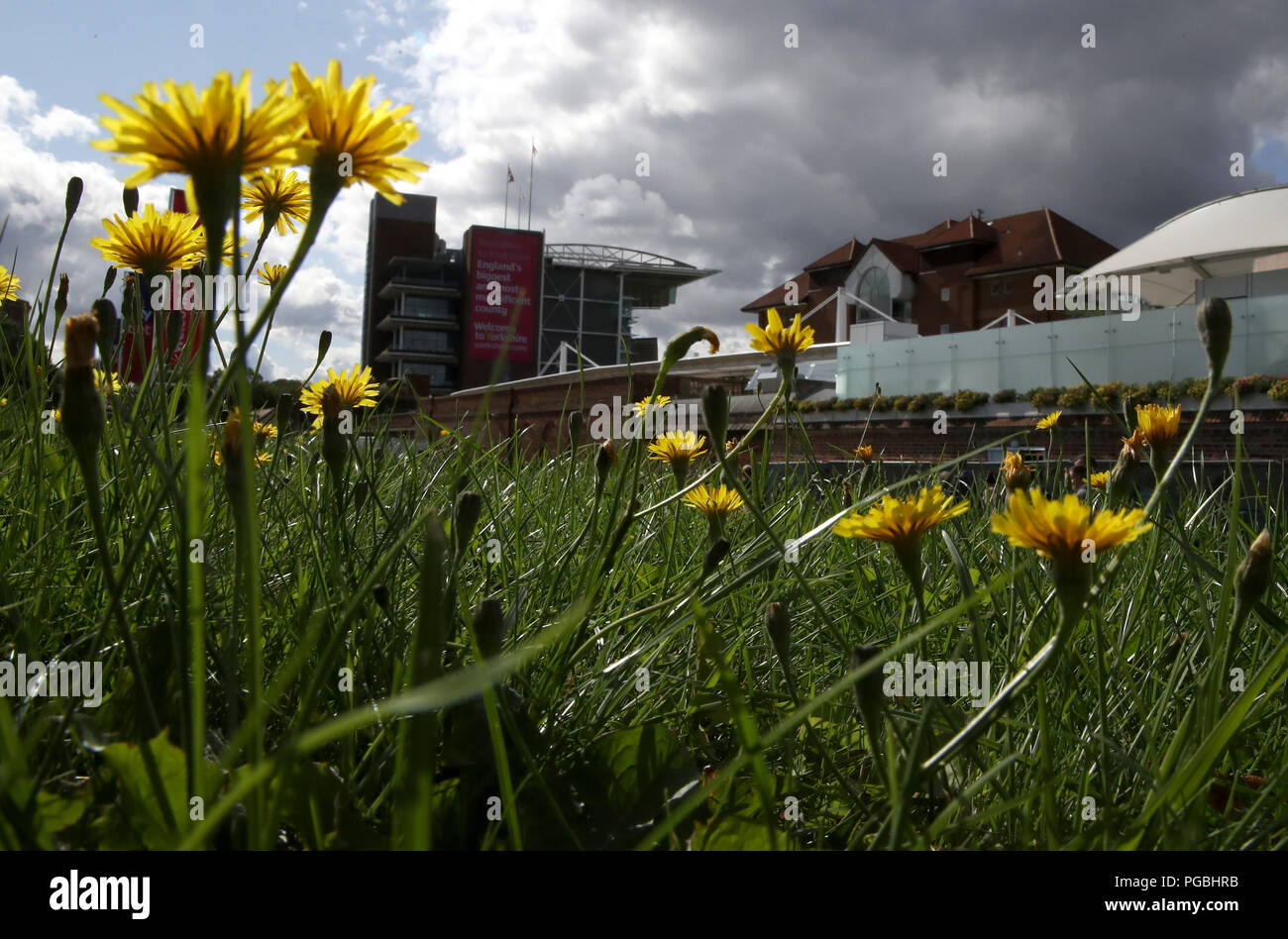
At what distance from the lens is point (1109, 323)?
897cm

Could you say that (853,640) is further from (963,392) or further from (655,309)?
(655,309)

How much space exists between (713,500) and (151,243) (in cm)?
66

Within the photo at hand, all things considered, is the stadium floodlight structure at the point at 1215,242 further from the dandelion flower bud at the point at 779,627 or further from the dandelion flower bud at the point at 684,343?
the dandelion flower bud at the point at 779,627

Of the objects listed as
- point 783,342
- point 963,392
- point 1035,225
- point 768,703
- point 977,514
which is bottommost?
point 768,703

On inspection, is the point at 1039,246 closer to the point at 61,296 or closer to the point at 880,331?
the point at 880,331

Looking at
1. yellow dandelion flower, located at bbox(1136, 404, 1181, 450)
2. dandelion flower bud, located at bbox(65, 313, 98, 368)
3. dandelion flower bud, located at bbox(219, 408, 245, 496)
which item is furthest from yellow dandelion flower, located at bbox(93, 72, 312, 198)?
yellow dandelion flower, located at bbox(1136, 404, 1181, 450)

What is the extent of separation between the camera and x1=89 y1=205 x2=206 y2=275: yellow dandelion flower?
877mm

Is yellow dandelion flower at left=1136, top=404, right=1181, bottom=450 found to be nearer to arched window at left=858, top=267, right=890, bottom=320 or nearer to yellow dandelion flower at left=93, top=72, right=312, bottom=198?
yellow dandelion flower at left=93, top=72, right=312, bottom=198

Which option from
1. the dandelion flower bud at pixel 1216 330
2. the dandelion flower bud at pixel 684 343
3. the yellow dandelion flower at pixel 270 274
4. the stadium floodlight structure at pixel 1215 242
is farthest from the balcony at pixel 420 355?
the dandelion flower bud at pixel 1216 330

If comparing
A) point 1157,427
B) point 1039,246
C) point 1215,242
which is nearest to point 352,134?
point 1157,427

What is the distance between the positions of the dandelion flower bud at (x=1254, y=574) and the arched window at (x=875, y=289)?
108ft

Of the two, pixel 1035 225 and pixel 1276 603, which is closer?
pixel 1276 603
